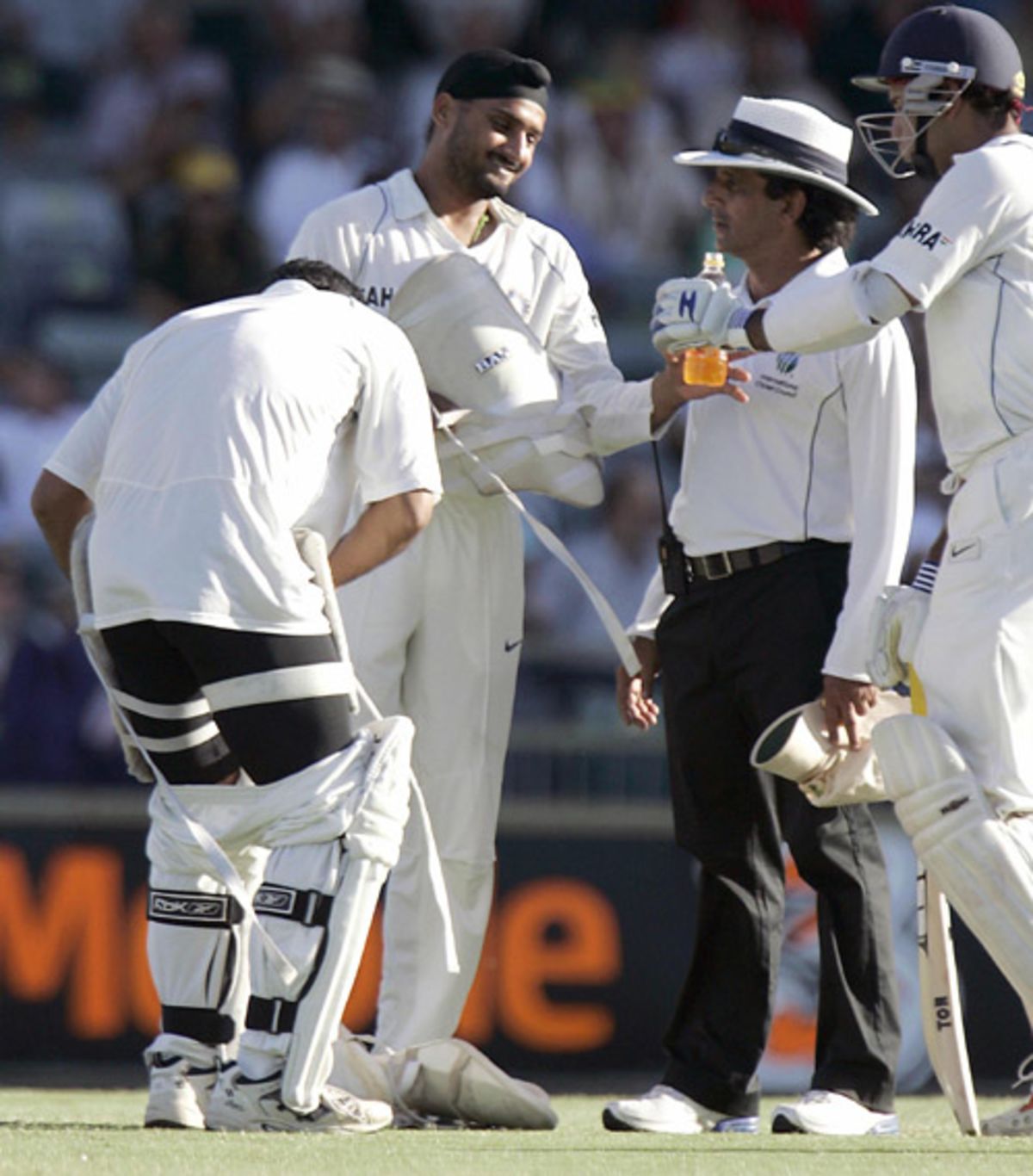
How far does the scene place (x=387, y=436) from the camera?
5176 mm

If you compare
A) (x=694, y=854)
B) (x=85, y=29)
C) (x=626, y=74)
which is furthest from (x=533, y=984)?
(x=85, y=29)

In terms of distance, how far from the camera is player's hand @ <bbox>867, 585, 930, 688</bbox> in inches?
200

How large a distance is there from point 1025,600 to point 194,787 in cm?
169

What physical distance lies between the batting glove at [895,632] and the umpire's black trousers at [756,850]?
0.32m

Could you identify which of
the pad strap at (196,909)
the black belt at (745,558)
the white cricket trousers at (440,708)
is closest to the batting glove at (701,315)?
the black belt at (745,558)

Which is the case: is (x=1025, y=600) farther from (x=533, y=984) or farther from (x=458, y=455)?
(x=533, y=984)

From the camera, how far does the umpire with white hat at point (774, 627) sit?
5398 millimetres

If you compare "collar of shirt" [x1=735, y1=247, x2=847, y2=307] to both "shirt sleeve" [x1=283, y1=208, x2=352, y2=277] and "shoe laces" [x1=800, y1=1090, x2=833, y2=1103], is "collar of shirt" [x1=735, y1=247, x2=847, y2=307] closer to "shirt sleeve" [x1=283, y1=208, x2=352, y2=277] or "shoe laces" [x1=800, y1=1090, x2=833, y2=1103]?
"shirt sleeve" [x1=283, y1=208, x2=352, y2=277]

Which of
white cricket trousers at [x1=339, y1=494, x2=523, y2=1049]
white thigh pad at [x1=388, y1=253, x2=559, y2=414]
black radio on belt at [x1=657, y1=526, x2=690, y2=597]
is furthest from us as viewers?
white thigh pad at [x1=388, y1=253, x2=559, y2=414]

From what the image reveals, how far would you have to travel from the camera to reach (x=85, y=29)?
1305cm

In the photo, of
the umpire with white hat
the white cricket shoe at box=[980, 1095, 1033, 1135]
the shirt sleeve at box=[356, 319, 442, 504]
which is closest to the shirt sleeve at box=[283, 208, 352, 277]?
the shirt sleeve at box=[356, 319, 442, 504]

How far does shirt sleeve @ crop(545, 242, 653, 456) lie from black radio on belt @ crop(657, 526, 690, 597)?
34 centimetres

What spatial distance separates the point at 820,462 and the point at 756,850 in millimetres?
864

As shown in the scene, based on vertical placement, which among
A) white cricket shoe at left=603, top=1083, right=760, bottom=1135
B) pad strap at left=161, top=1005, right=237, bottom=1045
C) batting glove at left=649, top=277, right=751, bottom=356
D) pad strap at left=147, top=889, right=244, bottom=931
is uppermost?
batting glove at left=649, top=277, right=751, bottom=356
